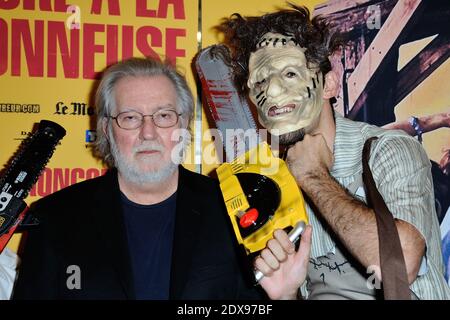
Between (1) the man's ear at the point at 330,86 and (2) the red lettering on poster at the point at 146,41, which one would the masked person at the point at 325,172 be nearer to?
(1) the man's ear at the point at 330,86

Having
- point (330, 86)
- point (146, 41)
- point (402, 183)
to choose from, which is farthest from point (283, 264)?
point (146, 41)

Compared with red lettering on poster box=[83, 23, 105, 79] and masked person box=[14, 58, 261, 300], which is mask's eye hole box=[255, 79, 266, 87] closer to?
masked person box=[14, 58, 261, 300]

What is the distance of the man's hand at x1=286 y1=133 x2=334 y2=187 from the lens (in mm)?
1820

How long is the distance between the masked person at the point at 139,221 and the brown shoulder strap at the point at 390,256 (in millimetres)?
565

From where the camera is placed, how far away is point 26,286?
6.32 feet

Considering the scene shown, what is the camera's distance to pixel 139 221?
2047 millimetres

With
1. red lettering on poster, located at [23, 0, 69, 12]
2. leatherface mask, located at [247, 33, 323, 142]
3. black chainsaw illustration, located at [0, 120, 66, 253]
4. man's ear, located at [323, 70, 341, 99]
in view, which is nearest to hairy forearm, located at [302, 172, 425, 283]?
leatherface mask, located at [247, 33, 323, 142]

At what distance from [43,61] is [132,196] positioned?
885mm

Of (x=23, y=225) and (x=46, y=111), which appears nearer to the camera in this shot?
(x=23, y=225)

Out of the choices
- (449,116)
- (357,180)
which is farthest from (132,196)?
(449,116)

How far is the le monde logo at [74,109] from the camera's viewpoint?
8.46 ft

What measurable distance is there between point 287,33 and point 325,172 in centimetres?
55

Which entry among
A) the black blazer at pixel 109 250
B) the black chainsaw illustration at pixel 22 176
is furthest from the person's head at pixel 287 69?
the black chainsaw illustration at pixel 22 176

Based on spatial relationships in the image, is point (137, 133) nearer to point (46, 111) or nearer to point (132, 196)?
point (132, 196)
